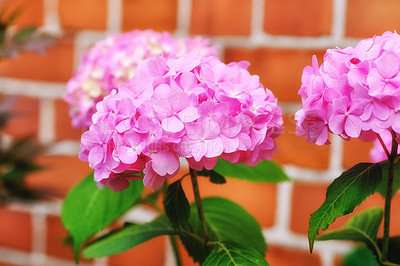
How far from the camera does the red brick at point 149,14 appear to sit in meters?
0.78

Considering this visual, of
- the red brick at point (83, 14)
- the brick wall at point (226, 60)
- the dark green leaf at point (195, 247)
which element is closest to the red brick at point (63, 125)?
the brick wall at point (226, 60)

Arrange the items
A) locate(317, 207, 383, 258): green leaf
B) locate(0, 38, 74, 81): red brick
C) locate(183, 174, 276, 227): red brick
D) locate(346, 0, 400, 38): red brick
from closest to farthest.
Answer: locate(317, 207, 383, 258): green leaf → locate(346, 0, 400, 38): red brick → locate(183, 174, 276, 227): red brick → locate(0, 38, 74, 81): red brick

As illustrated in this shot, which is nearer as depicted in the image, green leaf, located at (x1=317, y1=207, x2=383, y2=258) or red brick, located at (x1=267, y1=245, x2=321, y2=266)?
green leaf, located at (x1=317, y1=207, x2=383, y2=258)

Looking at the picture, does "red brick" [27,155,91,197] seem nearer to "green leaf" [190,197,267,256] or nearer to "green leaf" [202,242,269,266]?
"green leaf" [190,197,267,256]

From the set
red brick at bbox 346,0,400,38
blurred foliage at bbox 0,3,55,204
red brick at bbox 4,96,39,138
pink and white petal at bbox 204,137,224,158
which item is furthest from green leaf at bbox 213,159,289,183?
red brick at bbox 4,96,39,138

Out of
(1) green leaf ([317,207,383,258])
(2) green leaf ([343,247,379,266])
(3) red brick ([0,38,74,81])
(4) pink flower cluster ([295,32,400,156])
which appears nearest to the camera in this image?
(4) pink flower cluster ([295,32,400,156])

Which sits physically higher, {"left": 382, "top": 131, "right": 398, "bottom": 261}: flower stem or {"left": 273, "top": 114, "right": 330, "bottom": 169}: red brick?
{"left": 382, "top": 131, "right": 398, "bottom": 261}: flower stem

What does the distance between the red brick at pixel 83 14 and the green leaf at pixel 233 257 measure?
0.57 m

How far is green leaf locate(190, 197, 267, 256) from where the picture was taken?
1.61ft

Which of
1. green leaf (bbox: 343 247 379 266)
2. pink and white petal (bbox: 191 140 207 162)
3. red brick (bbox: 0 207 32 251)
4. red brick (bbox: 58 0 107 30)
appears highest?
red brick (bbox: 58 0 107 30)

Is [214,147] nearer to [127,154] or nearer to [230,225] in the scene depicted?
[127,154]

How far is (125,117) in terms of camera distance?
0.35 metres

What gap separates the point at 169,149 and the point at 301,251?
463mm

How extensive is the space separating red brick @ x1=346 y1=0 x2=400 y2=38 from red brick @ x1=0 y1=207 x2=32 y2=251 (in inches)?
27.7
